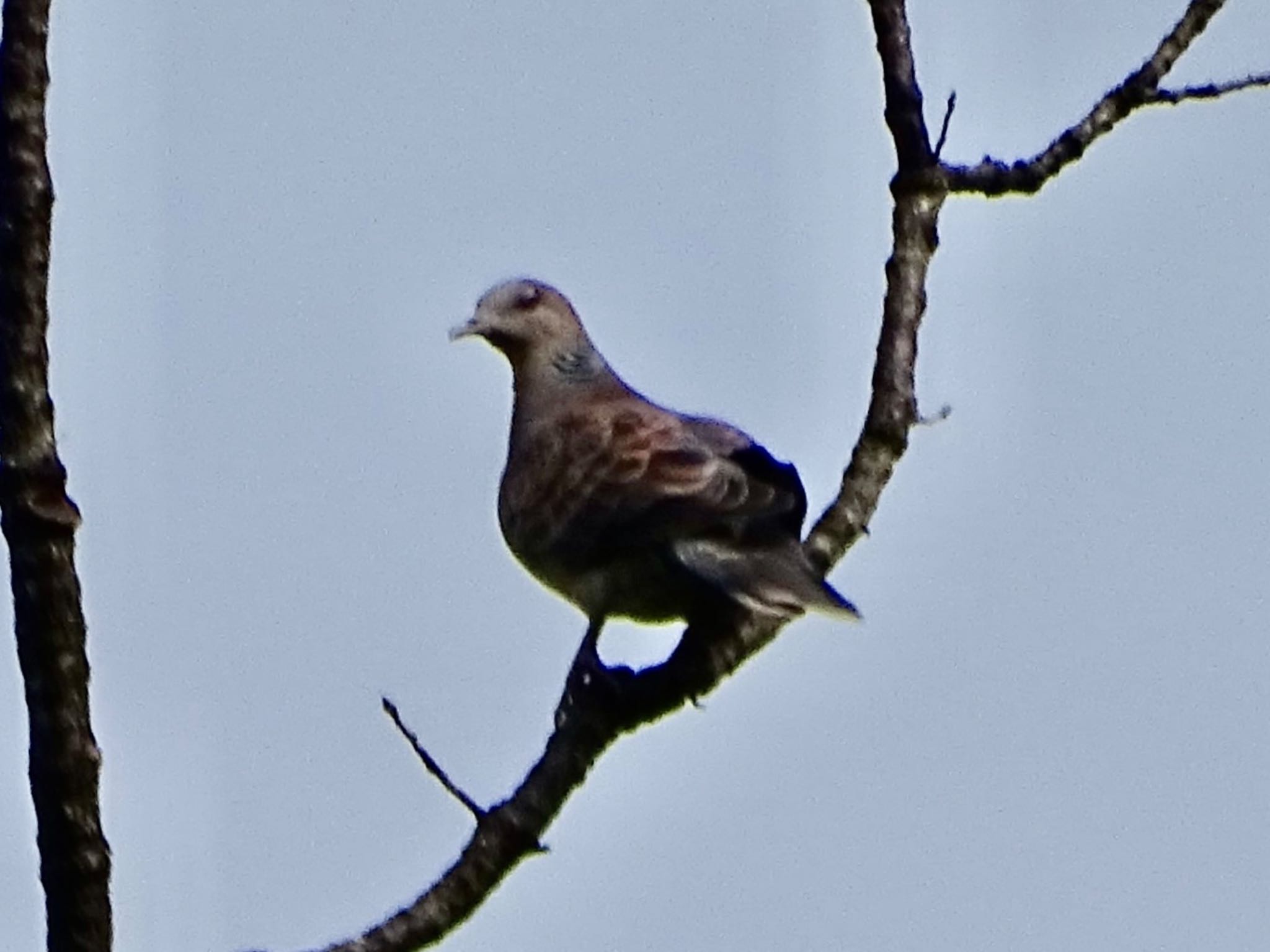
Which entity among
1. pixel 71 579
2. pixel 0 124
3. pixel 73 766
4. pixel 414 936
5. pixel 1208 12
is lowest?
pixel 414 936

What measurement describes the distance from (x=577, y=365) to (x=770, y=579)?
2246 mm

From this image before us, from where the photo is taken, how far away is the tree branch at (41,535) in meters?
3.30

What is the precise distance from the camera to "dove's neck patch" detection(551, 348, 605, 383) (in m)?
7.79

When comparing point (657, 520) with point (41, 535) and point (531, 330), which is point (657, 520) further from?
point (41, 535)

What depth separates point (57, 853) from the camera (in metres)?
3.50

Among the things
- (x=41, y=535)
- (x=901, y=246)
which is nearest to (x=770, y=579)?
(x=901, y=246)

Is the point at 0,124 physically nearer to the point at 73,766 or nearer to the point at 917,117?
the point at 73,766

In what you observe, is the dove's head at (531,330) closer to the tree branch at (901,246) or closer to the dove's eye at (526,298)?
the dove's eye at (526,298)

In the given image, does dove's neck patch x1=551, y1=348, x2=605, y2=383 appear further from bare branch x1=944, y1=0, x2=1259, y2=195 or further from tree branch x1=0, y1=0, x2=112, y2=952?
tree branch x1=0, y1=0, x2=112, y2=952

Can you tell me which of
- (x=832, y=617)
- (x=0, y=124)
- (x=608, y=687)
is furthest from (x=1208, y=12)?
(x=0, y=124)

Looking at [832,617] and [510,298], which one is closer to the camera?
[832,617]

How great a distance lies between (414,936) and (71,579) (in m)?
1.06

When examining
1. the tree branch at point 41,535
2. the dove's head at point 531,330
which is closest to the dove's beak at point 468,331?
the dove's head at point 531,330

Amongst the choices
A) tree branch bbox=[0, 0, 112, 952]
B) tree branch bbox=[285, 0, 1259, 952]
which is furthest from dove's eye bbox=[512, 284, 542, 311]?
tree branch bbox=[0, 0, 112, 952]
